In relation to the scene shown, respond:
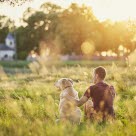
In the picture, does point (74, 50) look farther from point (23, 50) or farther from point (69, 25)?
point (23, 50)

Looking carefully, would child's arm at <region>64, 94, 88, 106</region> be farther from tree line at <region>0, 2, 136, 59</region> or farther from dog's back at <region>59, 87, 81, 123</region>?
tree line at <region>0, 2, 136, 59</region>

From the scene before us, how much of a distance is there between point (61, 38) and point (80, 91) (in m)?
62.5

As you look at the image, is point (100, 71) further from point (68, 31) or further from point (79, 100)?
point (68, 31)

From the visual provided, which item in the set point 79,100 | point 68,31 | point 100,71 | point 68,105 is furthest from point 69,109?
point 68,31

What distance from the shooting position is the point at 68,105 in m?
9.39

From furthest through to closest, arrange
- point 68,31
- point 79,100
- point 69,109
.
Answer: point 68,31 → point 69,109 → point 79,100

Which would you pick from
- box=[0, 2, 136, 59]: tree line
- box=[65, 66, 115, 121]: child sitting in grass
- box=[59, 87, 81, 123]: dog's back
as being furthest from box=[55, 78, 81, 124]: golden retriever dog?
box=[0, 2, 136, 59]: tree line

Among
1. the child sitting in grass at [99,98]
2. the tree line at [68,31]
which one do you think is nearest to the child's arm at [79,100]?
the child sitting in grass at [99,98]

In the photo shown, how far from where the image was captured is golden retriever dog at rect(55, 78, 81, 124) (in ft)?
30.2

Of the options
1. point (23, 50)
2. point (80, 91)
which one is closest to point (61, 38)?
point (23, 50)

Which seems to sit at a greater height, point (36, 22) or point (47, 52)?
point (36, 22)

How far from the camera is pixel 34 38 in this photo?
90.1 meters

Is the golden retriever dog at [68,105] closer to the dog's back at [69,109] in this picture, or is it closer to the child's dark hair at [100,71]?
the dog's back at [69,109]

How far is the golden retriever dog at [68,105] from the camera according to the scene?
30.2ft
